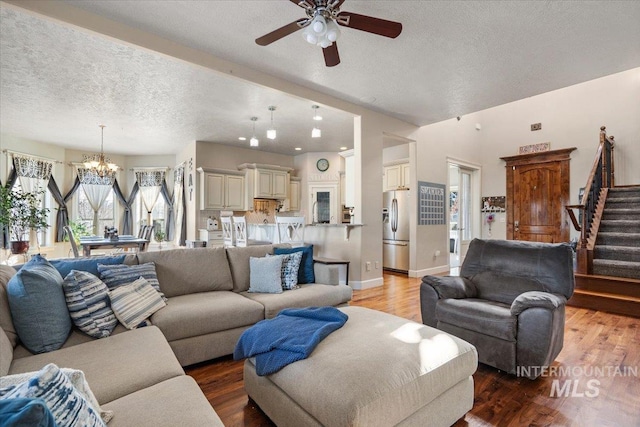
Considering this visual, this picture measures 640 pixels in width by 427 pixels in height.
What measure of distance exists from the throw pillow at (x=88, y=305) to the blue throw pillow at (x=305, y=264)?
1585mm

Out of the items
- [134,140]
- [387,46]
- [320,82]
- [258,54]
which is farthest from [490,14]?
[134,140]

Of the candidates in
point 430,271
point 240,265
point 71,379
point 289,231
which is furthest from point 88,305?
point 430,271

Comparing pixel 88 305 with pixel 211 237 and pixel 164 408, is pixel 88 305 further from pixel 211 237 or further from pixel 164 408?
pixel 211 237

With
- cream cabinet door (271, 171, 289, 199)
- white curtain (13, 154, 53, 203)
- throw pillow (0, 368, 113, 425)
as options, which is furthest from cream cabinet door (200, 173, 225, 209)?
throw pillow (0, 368, 113, 425)

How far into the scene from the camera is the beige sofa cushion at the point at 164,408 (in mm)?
1084

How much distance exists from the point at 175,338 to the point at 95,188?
24.8 feet

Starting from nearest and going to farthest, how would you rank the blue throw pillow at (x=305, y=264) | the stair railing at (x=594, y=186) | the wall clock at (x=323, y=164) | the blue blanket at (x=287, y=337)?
the blue blanket at (x=287, y=337)
the blue throw pillow at (x=305, y=264)
the stair railing at (x=594, y=186)
the wall clock at (x=323, y=164)

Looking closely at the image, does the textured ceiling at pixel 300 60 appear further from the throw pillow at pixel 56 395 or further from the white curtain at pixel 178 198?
the throw pillow at pixel 56 395

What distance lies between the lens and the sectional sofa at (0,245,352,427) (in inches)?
47.5

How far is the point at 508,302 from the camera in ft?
8.33

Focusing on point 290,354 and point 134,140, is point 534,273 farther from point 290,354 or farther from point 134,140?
point 134,140

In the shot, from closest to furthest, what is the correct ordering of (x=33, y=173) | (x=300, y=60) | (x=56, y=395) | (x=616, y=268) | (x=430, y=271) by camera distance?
(x=56, y=395)
(x=300, y=60)
(x=616, y=268)
(x=430, y=271)
(x=33, y=173)

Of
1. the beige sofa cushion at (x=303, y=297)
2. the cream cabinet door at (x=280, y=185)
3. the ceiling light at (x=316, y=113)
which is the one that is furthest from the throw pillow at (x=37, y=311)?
the cream cabinet door at (x=280, y=185)

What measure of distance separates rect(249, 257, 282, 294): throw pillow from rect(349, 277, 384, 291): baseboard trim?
198 cm
